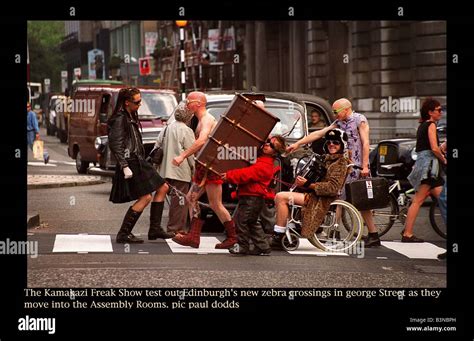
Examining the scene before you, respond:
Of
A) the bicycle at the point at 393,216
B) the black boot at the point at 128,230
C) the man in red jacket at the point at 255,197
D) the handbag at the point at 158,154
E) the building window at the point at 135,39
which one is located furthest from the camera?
the building window at the point at 135,39

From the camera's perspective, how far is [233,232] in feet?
46.8

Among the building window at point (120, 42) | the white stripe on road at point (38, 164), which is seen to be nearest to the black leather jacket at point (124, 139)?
the white stripe on road at point (38, 164)

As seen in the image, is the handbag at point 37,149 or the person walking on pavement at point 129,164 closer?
the person walking on pavement at point 129,164

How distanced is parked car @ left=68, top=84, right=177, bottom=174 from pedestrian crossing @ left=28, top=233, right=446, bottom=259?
1144 centimetres

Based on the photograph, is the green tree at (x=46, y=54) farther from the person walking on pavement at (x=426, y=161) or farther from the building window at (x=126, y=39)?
the person walking on pavement at (x=426, y=161)

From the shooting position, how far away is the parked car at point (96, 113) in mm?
27984

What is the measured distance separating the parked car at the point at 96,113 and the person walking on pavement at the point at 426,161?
11871mm

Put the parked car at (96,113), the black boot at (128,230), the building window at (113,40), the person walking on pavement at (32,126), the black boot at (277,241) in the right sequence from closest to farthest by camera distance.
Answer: the black boot at (277,241) < the black boot at (128,230) < the parked car at (96,113) < the person walking on pavement at (32,126) < the building window at (113,40)

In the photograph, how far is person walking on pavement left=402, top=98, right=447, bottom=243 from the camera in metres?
15.2

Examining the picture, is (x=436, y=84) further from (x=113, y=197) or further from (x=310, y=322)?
(x=310, y=322)

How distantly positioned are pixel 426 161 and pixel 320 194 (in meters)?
2.06

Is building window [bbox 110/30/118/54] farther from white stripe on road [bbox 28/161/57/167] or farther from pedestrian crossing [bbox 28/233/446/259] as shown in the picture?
pedestrian crossing [bbox 28/233/446/259]

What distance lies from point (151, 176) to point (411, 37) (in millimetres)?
25911
